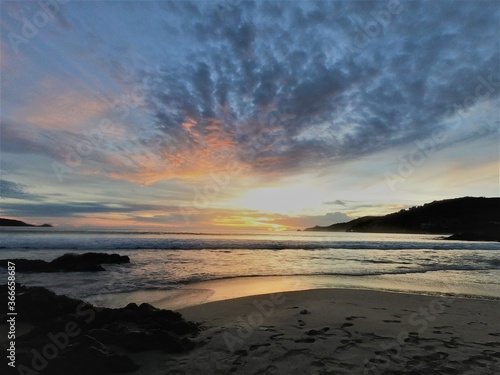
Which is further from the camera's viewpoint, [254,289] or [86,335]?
[254,289]

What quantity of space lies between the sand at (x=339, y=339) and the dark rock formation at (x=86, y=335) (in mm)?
385

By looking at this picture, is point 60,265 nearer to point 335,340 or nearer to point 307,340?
point 307,340

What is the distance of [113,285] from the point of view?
13398 mm

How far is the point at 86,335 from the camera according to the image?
5.61m

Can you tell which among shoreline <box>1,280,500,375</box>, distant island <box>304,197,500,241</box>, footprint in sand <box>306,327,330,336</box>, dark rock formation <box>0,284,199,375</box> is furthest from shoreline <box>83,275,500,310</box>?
distant island <box>304,197,500,241</box>

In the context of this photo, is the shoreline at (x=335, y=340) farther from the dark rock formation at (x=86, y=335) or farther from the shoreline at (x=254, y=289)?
the shoreline at (x=254, y=289)

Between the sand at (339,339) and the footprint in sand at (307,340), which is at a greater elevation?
the footprint in sand at (307,340)

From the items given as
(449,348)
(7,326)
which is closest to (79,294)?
(7,326)

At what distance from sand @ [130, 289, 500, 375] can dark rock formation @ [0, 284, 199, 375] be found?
385 millimetres

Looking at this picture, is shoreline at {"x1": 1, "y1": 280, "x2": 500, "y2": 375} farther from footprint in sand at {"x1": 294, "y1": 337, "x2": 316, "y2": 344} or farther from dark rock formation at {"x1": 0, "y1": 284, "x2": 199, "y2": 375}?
dark rock formation at {"x1": 0, "y1": 284, "x2": 199, "y2": 375}

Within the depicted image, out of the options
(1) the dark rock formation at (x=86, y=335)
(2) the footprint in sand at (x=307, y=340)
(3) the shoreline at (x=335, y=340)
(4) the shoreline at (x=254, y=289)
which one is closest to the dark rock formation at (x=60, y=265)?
(4) the shoreline at (x=254, y=289)

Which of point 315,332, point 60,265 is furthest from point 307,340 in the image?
point 60,265

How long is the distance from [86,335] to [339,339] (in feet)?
16.0

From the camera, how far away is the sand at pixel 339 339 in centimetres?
487
